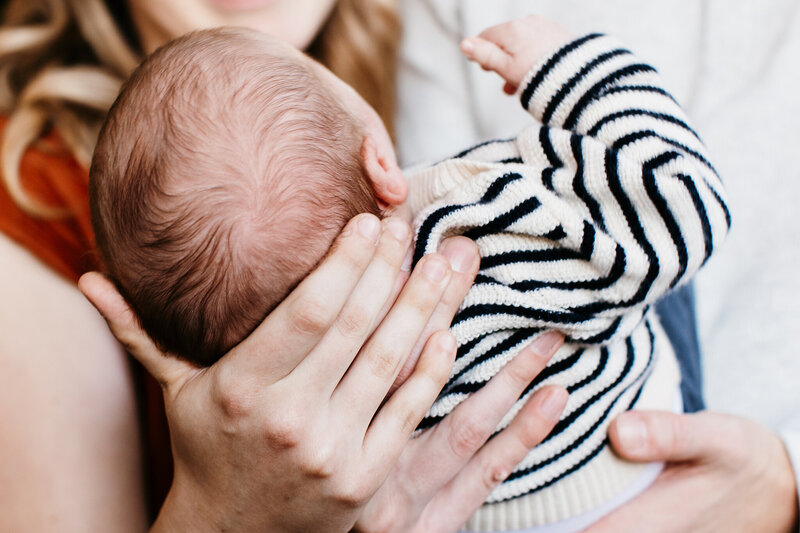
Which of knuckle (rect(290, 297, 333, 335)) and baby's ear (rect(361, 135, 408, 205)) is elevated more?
baby's ear (rect(361, 135, 408, 205))

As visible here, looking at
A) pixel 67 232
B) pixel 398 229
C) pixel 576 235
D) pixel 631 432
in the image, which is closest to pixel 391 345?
pixel 398 229

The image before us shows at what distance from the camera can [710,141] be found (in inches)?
48.5

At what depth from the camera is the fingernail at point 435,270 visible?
689 millimetres

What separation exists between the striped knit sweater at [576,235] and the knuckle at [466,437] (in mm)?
42

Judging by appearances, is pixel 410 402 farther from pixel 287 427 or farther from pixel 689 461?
pixel 689 461

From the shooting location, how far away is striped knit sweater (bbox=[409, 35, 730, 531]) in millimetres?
705

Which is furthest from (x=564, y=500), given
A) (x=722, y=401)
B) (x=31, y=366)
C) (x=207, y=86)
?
(x=31, y=366)

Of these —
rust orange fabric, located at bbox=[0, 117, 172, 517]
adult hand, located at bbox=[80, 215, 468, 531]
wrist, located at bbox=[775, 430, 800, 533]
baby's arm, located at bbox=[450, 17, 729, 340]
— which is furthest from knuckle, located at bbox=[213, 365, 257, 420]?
wrist, located at bbox=[775, 430, 800, 533]

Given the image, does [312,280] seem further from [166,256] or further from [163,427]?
[163,427]

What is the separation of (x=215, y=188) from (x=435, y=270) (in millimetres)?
268

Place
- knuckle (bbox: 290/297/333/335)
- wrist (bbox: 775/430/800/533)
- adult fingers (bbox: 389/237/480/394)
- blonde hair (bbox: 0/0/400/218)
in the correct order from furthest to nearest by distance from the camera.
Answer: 1. blonde hair (bbox: 0/0/400/218)
2. wrist (bbox: 775/430/800/533)
3. adult fingers (bbox: 389/237/480/394)
4. knuckle (bbox: 290/297/333/335)

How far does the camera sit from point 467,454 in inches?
29.7

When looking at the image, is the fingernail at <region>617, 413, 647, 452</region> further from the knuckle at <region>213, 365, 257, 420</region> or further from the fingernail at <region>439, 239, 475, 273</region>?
the knuckle at <region>213, 365, 257, 420</region>

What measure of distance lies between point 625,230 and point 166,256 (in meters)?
0.55
